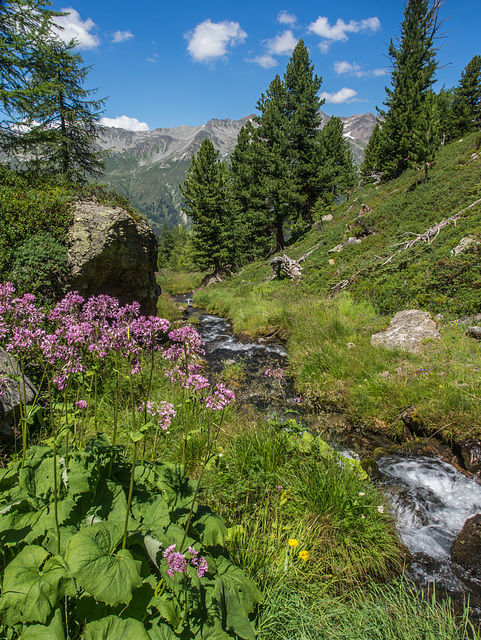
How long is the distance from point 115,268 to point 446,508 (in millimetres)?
8925

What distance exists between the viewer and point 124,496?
2.15m

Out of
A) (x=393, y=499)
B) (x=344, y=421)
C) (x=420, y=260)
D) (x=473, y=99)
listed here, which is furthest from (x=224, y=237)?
(x=473, y=99)

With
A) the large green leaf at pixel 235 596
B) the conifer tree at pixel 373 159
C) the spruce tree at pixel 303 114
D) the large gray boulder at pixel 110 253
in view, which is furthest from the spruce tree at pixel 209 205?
the large green leaf at pixel 235 596

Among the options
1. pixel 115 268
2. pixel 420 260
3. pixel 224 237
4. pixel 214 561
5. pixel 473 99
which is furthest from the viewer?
pixel 473 99

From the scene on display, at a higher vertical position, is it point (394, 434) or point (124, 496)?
point (124, 496)

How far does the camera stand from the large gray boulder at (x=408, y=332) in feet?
25.7

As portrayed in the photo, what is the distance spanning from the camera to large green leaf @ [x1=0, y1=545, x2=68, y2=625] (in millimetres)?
1501

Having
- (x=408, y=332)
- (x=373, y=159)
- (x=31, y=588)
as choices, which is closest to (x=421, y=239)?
(x=408, y=332)

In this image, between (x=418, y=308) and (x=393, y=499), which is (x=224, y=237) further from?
(x=393, y=499)

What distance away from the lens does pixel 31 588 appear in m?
1.54

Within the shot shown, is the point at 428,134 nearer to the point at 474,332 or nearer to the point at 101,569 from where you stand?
the point at 474,332

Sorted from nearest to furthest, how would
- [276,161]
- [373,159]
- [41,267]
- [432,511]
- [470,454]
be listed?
[432,511] → [470,454] → [41,267] → [276,161] → [373,159]

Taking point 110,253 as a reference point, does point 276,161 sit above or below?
above

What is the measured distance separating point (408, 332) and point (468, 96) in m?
45.3
